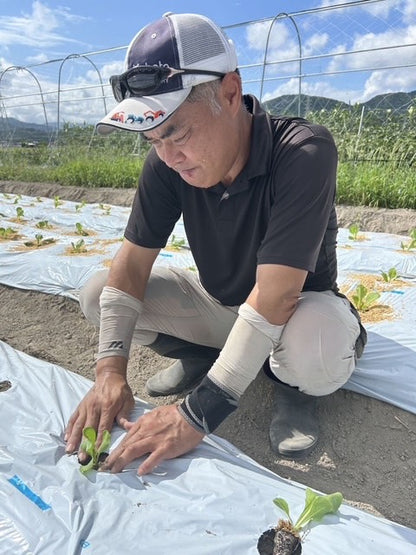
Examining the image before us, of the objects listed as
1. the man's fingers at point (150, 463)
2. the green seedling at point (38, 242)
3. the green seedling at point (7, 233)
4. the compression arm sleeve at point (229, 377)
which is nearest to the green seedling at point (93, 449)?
the man's fingers at point (150, 463)

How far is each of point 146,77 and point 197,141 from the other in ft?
0.56

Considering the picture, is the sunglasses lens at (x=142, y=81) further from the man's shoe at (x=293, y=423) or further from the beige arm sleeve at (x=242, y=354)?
the man's shoe at (x=293, y=423)

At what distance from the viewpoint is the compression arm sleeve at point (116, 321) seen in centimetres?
136

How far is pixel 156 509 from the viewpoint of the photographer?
3.23 ft

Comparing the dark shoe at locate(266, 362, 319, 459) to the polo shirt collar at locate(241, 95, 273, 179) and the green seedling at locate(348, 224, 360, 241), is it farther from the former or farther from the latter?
the green seedling at locate(348, 224, 360, 241)

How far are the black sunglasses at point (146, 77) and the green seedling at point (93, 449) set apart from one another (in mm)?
775

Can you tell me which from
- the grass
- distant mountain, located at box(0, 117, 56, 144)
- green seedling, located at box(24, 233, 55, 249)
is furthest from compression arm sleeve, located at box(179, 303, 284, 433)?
distant mountain, located at box(0, 117, 56, 144)

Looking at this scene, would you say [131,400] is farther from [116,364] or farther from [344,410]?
[344,410]

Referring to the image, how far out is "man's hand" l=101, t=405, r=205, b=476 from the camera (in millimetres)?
1085

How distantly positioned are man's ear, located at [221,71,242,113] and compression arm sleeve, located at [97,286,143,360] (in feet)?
2.06

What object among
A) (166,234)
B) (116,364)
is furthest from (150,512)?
(166,234)

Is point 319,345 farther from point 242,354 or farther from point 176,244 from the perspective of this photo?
point 176,244

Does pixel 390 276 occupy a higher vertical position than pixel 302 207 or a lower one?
lower

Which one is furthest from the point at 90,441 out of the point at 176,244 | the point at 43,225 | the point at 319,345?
the point at 43,225
